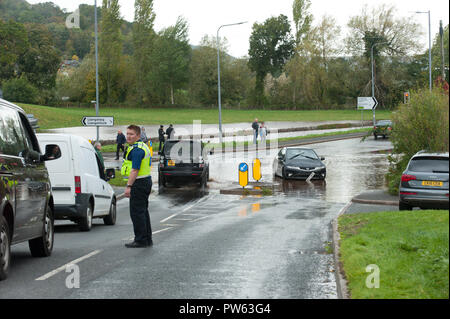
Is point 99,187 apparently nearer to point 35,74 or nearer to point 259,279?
point 259,279

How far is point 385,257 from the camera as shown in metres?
9.30

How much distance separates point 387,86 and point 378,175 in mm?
67705

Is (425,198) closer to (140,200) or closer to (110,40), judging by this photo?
(140,200)

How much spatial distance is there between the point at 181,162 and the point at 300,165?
248 inches

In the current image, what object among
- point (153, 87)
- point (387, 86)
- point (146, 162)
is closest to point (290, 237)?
point (146, 162)

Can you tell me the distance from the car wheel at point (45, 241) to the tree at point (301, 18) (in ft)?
345

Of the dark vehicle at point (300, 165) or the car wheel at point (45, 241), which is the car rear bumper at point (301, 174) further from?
the car wheel at point (45, 241)

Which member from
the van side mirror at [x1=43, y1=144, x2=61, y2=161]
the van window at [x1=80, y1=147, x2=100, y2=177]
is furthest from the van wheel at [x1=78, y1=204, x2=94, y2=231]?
the van side mirror at [x1=43, y1=144, x2=61, y2=161]

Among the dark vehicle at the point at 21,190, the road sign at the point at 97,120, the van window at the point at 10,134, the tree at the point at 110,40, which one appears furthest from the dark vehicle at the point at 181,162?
the tree at the point at 110,40

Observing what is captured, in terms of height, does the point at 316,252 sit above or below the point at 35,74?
below

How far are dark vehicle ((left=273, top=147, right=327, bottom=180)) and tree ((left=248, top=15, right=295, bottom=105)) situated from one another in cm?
9327

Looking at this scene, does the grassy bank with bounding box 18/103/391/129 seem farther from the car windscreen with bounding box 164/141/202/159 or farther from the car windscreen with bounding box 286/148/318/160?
the car windscreen with bounding box 164/141/202/159

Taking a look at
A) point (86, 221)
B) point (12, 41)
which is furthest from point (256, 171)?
point (12, 41)

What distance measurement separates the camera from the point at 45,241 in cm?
1023
